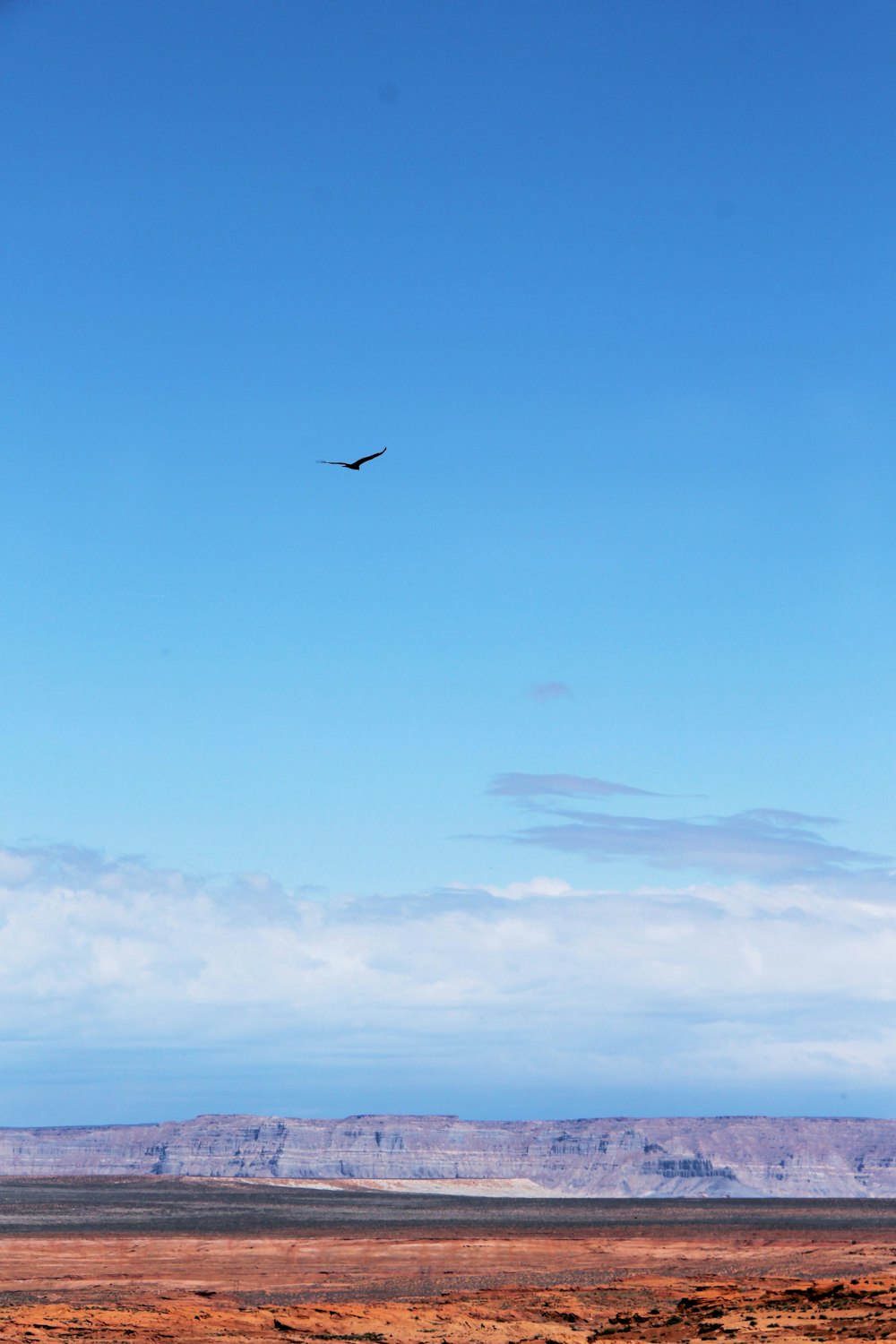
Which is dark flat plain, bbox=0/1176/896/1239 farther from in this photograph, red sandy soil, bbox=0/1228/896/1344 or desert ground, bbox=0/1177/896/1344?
red sandy soil, bbox=0/1228/896/1344

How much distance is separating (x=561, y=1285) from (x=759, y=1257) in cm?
1622

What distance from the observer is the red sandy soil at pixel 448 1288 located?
39344 millimetres

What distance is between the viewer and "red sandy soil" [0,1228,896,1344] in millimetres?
39344

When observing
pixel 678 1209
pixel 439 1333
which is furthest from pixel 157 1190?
pixel 439 1333

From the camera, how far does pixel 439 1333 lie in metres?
40.5

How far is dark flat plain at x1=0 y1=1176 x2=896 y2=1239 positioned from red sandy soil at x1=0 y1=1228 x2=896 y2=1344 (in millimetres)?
7499

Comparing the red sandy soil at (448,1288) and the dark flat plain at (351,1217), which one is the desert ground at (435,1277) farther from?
the dark flat plain at (351,1217)

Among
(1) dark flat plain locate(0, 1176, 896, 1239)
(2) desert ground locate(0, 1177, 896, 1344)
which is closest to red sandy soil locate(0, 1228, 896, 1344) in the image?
(2) desert ground locate(0, 1177, 896, 1344)

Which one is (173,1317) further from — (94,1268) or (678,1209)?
(678,1209)

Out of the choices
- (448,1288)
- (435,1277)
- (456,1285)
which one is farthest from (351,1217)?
(448,1288)

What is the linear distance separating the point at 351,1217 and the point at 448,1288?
188 ft

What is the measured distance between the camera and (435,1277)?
5834 cm

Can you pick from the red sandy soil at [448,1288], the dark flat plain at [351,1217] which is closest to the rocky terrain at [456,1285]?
the red sandy soil at [448,1288]

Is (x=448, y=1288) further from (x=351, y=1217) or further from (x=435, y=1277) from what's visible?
(x=351, y=1217)
